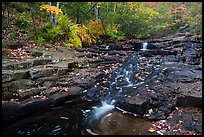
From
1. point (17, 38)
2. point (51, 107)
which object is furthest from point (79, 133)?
point (17, 38)

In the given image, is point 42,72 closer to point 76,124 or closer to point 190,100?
point 76,124

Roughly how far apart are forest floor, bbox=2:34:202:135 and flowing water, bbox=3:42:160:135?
38 cm

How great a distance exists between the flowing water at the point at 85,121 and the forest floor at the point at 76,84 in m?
0.38

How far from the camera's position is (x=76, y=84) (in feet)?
28.1

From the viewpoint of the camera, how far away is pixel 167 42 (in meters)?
Answer: 16.9

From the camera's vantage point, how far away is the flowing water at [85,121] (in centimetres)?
589

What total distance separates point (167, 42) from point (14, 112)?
13.6 meters

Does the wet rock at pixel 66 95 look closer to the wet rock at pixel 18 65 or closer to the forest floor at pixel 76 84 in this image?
the forest floor at pixel 76 84

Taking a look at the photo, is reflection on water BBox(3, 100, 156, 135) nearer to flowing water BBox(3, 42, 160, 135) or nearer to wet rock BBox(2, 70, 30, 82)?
flowing water BBox(3, 42, 160, 135)

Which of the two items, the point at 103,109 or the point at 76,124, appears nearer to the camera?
the point at 76,124

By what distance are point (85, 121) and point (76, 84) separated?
7.47ft

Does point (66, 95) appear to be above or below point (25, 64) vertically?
below

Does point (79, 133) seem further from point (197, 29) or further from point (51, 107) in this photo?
point (197, 29)

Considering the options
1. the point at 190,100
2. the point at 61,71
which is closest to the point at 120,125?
the point at 190,100
